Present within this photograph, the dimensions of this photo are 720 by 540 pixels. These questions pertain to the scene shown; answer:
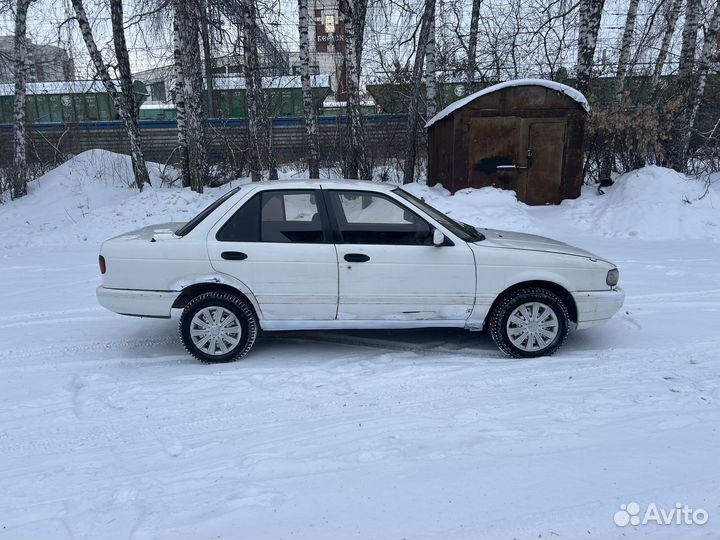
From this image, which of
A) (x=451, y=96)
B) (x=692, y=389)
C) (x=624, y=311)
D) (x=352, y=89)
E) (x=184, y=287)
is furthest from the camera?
(x=451, y=96)

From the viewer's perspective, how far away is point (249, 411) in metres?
3.46

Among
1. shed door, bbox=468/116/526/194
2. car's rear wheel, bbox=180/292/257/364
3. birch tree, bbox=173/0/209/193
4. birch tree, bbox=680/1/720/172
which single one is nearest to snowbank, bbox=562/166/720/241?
birch tree, bbox=680/1/720/172

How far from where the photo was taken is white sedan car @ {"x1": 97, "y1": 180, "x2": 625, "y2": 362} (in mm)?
4242

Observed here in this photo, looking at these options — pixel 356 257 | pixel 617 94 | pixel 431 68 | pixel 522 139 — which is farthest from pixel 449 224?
pixel 431 68

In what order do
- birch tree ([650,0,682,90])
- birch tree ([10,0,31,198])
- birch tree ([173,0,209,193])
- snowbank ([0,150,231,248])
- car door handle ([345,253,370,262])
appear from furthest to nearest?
birch tree ([10,0,31,198]) → birch tree ([650,0,682,90]) → birch tree ([173,0,209,193]) → snowbank ([0,150,231,248]) → car door handle ([345,253,370,262])

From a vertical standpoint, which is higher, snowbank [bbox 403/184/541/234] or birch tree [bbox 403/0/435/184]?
birch tree [bbox 403/0/435/184]

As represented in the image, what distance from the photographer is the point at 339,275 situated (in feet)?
13.9

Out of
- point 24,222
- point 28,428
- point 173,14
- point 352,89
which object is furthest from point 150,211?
point 28,428

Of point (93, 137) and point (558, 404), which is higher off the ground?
point (93, 137)

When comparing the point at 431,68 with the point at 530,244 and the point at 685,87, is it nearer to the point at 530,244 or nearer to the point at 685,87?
the point at 685,87

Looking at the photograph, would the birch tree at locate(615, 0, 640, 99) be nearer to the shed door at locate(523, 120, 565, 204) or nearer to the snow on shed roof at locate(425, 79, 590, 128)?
the snow on shed roof at locate(425, 79, 590, 128)

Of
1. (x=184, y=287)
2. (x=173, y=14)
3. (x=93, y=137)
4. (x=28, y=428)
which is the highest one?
(x=173, y=14)

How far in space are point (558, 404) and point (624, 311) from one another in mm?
2595

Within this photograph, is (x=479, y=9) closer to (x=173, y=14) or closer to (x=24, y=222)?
(x=173, y=14)
